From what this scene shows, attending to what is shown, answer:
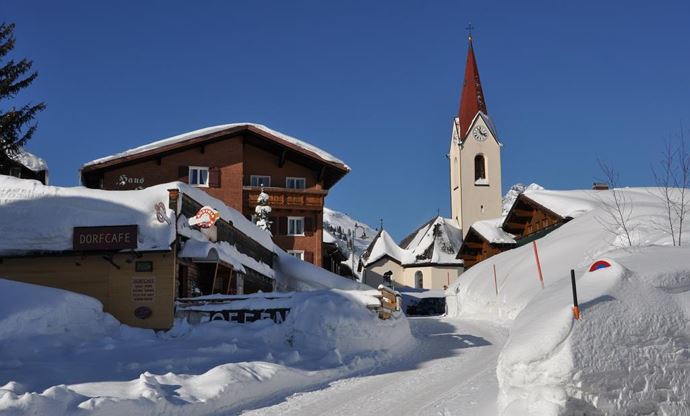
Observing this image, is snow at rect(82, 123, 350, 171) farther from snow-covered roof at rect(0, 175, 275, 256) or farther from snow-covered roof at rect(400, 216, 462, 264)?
snow-covered roof at rect(400, 216, 462, 264)

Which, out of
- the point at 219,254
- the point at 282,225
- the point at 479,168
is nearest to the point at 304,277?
the point at 282,225

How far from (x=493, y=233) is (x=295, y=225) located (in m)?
18.4

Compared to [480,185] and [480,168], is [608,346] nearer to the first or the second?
[480,185]

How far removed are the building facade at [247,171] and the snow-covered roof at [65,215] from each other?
17.0 meters

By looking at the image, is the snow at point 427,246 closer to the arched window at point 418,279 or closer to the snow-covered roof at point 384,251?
the snow-covered roof at point 384,251

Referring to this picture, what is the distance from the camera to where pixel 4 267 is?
60.0ft

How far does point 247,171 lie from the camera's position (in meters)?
38.6

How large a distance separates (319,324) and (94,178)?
82.3 ft

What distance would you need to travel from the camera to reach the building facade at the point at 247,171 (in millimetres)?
36594

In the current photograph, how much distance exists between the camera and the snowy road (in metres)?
9.26

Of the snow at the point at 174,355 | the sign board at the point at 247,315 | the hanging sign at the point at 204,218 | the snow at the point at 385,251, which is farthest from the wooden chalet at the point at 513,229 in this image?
the snow at the point at 174,355

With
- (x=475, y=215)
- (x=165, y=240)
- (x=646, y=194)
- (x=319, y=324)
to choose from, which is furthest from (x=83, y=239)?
(x=475, y=215)

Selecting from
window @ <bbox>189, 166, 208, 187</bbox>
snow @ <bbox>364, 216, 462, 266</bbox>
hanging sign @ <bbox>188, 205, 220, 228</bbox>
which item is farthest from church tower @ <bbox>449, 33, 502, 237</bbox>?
hanging sign @ <bbox>188, 205, 220, 228</bbox>

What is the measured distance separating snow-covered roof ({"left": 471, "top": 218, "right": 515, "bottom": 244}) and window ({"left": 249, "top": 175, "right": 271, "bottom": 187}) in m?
18.7
